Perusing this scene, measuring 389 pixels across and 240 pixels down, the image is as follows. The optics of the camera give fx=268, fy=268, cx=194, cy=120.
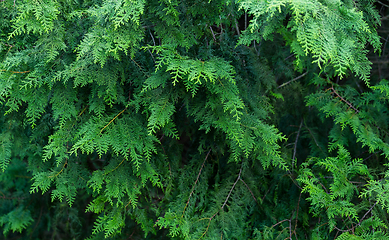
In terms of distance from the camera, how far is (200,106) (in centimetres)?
235

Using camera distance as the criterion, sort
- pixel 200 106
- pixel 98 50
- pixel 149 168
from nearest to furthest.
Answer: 1. pixel 98 50
2. pixel 200 106
3. pixel 149 168

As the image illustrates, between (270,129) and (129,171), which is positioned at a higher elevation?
(270,129)

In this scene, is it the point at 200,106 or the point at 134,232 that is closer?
the point at 200,106

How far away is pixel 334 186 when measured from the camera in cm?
238

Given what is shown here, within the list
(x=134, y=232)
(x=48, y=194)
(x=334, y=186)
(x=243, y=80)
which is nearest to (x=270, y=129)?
(x=243, y=80)

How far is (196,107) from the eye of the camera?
7.75 ft

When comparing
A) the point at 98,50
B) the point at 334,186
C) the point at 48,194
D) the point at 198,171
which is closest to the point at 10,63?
the point at 98,50

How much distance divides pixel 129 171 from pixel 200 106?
946 mm

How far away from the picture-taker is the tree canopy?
1.92m

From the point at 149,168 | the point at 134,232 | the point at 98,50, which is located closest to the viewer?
the point at 98,50

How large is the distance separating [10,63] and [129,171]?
139 centimetres

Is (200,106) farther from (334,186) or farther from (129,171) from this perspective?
(334,186)

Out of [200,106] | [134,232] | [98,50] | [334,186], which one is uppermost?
[98,50]

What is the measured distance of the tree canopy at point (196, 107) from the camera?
192cm
